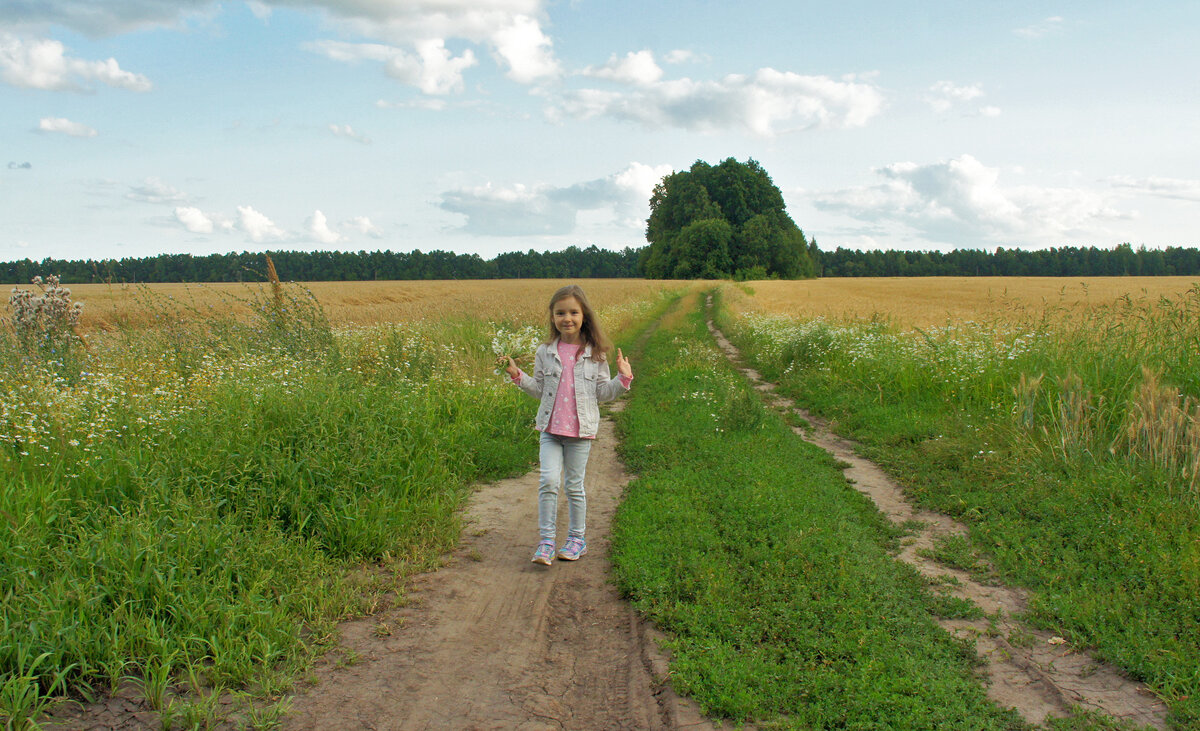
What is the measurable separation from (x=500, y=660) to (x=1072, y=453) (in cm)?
557

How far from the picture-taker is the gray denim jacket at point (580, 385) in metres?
5.05

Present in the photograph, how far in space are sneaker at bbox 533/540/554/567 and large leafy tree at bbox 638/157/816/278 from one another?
6065 centimetres

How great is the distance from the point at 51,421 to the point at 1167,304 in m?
11.6

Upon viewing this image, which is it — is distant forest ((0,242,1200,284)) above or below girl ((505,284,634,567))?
above

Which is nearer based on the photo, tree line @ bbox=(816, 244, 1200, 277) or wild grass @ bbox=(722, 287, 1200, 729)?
wild grass @ bbox=(722, 287, 1200, 729)

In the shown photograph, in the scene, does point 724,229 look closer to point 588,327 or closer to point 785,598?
point 588,327

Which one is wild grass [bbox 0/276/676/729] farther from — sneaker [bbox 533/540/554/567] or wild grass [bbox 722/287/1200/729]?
wild grass [bbox 722/287/1200/729]

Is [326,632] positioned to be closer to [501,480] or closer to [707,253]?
[501,480]

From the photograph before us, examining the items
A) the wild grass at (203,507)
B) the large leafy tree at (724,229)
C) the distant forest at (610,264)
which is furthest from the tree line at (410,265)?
the wild grass at (203,507)

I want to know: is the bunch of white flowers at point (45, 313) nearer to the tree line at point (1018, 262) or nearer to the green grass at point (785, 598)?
the green grass at point (785, 598)

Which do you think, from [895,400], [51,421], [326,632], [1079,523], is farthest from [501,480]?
[895,400]

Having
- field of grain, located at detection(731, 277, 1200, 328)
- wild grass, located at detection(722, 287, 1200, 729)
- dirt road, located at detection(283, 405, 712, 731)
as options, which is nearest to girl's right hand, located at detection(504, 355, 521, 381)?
dirt road, located at detection(283, 405, 712, 731)

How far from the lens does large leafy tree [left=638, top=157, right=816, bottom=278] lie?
6488 cm

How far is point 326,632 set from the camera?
3.74 m
